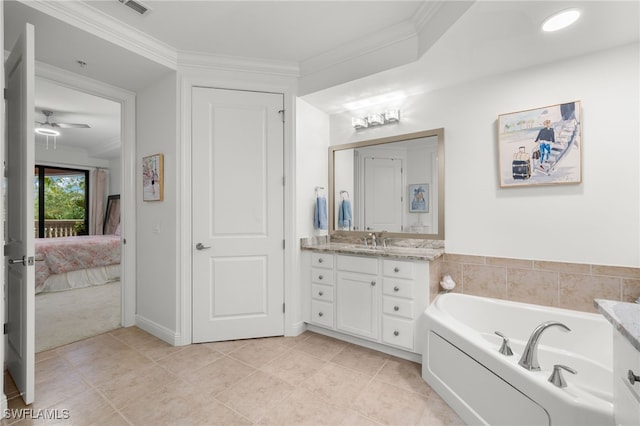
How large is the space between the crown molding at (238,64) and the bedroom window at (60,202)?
568 centimetres

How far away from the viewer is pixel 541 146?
2.10 metres

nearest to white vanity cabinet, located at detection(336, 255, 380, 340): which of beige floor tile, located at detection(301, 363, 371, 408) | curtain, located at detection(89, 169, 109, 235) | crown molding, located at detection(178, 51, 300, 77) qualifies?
beige floor tile, located at detection(301, 363, 371, 408)

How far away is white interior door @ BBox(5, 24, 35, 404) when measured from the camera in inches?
65.4

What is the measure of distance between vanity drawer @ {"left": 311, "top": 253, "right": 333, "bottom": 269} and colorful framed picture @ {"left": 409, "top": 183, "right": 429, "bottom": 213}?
2.89 feet

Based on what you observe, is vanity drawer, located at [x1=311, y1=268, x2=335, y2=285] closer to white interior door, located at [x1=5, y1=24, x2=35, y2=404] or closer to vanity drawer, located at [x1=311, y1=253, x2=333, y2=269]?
vanity drawer, located at [x1=311, y1=253, x2=333, y2=269]

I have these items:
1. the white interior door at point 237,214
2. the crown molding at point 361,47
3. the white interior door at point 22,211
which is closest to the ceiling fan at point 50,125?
the white interior door at point 22,211

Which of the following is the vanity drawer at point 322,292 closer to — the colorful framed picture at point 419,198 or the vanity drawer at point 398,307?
the vanity drawer at point 398,307

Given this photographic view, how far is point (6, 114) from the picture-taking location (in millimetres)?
1938

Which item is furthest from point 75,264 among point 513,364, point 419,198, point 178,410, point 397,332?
point 513,364

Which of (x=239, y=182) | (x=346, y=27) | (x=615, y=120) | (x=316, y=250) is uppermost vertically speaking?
(x=346, y=27)

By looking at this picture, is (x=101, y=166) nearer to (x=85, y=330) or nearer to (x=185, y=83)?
(x=85, y=330)

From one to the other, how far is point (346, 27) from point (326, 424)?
2599 mm

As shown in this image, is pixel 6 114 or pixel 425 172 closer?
pixel 6 114

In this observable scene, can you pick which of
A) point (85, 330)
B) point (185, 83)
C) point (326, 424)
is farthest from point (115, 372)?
point (185, 83)
